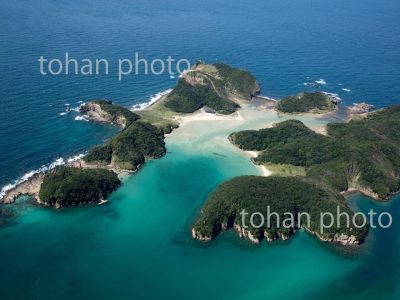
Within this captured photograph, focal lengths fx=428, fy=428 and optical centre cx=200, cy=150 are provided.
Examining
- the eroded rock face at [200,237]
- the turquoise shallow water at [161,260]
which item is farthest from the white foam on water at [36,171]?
the eroded rock face at [200,237]

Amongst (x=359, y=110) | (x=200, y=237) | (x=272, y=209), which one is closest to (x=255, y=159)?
(x=272, y=209)

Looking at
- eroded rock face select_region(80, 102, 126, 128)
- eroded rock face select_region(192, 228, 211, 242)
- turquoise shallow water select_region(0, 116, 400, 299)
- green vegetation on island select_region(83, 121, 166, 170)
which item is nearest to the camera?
turquoise shallow water select_region(0, 116, 400, 299)

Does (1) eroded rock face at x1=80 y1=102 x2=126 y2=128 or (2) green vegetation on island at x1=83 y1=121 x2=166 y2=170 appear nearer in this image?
(2) green vegetation on island at x1=83 y1=121 x2=166 y2=170

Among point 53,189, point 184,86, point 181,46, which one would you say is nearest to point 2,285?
point 53,189

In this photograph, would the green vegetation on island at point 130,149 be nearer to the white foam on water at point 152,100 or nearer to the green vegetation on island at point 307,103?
the white foam on water at point 152,100

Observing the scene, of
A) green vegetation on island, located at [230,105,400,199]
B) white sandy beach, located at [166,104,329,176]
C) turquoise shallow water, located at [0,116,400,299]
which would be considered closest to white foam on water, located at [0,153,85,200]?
turquoise shallow water, located at [0,116,400,299]

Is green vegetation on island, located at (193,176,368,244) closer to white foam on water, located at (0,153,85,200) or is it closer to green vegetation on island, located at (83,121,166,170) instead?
green vegetation on island, located at (83,121,166,170)
